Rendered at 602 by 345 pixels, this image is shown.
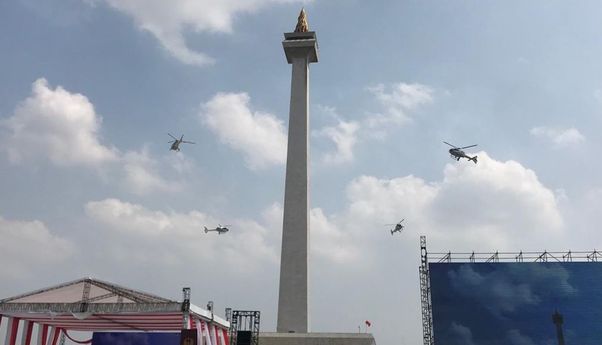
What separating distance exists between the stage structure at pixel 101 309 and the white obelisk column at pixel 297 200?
8839 mm

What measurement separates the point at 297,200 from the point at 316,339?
1333cm

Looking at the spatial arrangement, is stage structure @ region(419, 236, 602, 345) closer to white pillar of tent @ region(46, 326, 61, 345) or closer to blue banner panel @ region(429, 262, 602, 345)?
blue banner panel @ region(429, 262, 602, 345)

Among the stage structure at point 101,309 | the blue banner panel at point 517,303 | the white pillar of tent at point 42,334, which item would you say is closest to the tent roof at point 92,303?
the stage structure at point 101,309

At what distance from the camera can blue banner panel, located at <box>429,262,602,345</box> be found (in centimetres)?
5638

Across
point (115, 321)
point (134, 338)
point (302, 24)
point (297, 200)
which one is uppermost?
point (302, 24)

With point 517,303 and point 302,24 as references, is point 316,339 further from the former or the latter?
point 302,24

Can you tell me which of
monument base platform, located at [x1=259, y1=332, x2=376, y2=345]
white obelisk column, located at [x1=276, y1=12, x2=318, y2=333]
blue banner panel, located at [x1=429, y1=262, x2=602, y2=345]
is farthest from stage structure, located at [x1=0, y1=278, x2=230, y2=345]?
blue banner panel, located at [x1=429, y1=262, x2=602, y2=345]

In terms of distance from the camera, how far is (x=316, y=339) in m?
43.5

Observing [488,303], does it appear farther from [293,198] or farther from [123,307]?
[123,307]

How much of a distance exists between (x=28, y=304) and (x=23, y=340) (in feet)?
18.6

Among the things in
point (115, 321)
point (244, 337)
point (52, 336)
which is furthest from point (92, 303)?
point (52, 336)

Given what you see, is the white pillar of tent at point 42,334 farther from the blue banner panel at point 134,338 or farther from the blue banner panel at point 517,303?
the blue banner panel at point 517,303

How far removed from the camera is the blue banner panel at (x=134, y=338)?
4688cm

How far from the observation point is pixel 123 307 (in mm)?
35844
